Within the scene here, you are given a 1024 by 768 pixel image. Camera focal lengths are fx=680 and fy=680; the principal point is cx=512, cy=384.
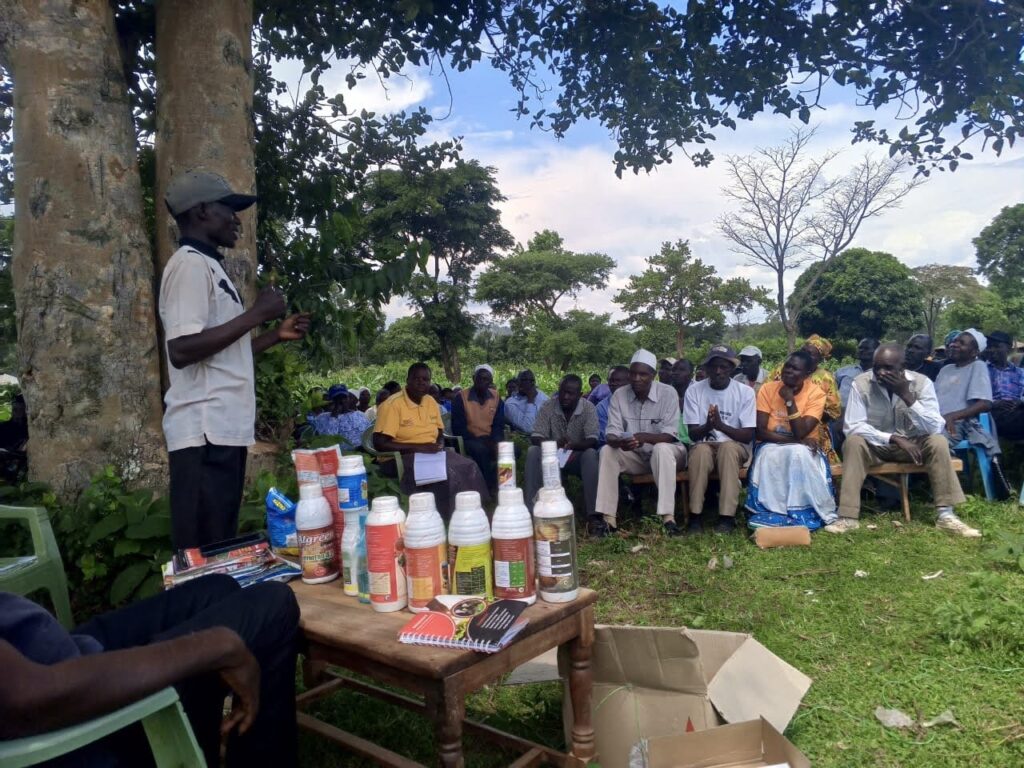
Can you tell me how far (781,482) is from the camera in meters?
5.59

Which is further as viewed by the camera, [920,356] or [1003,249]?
[1003,249]

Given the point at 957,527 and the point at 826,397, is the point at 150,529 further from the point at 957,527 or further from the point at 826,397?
the point at 826,397

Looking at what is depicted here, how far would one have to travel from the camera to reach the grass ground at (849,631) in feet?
8.62

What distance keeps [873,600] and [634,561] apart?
1.61 meters

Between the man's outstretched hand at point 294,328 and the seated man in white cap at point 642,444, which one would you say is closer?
the man's outstretched hand at point 294,328

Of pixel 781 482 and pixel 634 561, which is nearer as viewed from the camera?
pixel 634 561

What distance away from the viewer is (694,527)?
572 centimetres

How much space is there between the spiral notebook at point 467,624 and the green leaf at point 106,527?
2.18m

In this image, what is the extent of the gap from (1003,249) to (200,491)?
51.2 m

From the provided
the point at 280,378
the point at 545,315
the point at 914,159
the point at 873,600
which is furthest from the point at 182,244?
A: the point at 545,315

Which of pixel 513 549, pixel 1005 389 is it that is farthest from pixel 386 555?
pixel 1005 389

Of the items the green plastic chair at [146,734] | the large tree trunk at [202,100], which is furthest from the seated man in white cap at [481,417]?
the green plastic chair at [146,734]

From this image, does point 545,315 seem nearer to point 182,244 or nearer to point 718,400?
point 718,400

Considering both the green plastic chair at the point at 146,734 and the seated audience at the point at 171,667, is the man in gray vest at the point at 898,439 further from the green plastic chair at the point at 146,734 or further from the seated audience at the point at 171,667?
the green plastic chair at the point at 146,734
